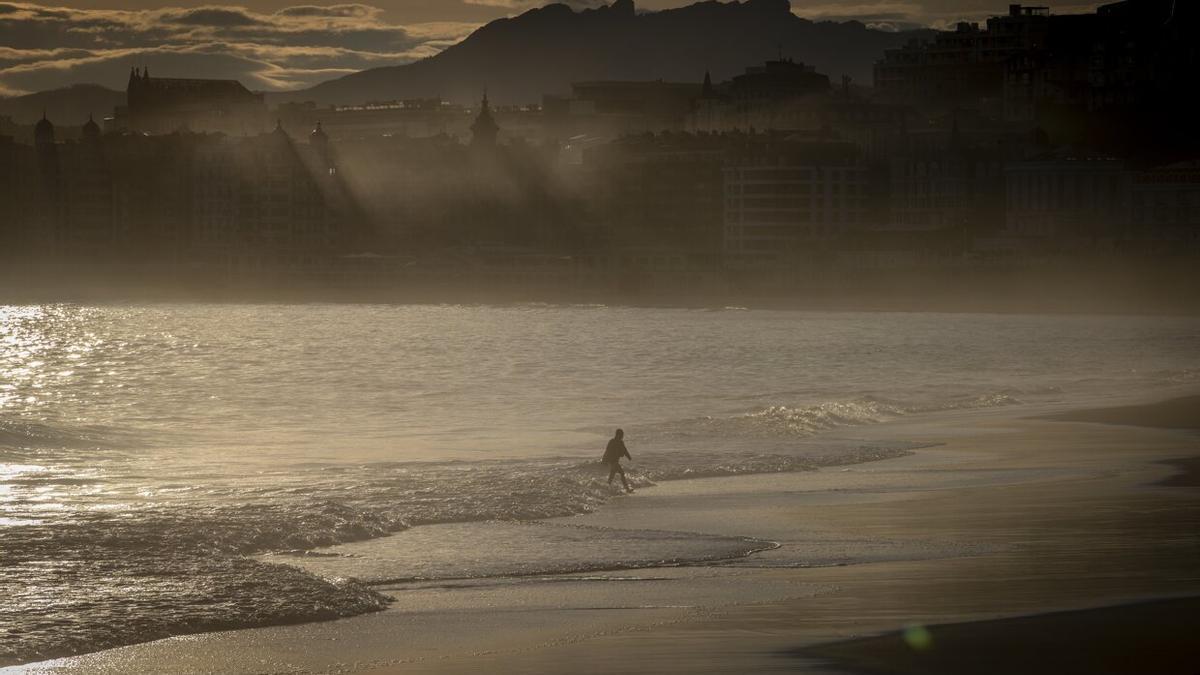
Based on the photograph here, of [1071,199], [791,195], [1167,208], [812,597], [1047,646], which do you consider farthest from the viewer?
[791,195]

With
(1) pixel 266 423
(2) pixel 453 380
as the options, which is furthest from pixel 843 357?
(1) pixel 266 423

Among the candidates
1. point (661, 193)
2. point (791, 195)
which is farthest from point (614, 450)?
point (661, 193)

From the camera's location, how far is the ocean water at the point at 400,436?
2277 centimetres

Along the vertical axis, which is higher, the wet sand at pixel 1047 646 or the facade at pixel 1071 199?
the facade at pixel 1071 199

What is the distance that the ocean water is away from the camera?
2277 cm

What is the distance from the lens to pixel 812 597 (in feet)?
69.3

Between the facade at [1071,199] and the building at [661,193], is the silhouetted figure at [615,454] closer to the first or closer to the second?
the facade at [1071,199]

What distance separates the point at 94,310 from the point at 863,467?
143m

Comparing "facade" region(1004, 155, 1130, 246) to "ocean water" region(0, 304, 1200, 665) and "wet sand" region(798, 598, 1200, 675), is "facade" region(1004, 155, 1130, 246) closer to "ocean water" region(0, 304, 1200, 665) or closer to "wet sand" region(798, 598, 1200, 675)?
"ocean water" region(0, 304, 1200, 665)

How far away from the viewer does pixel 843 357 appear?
8712 centimetres

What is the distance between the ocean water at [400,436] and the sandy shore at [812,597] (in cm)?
95

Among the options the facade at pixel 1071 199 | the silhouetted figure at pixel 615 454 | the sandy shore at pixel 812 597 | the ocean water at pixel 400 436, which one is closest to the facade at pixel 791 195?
the facade at pixel 1071 199

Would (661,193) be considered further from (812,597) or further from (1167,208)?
(812,597)

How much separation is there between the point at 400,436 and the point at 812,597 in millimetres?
26778
